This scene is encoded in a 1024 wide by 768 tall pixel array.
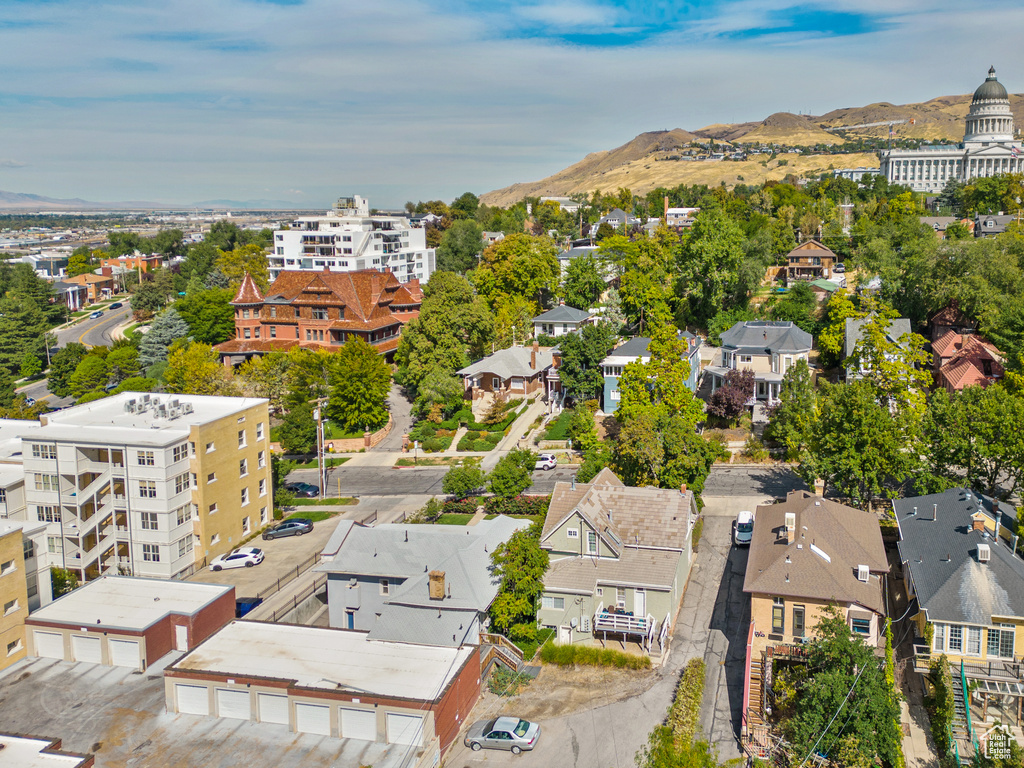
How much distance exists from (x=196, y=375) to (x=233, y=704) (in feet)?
151

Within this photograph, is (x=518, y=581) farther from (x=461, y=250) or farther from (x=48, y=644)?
(x=461, y=250)

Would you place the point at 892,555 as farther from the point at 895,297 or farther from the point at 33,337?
the point at 33,337

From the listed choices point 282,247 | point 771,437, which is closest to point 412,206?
point 282,247

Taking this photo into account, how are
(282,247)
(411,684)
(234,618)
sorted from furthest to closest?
(282,247)
(234,618)
(411,684)

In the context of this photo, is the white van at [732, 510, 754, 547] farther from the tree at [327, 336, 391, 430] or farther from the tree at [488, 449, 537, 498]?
the tree at [327, 336, 391, 430]

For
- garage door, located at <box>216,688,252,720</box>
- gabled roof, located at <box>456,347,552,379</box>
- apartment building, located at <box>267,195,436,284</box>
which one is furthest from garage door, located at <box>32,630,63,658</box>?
apartment building, located at <box>267,195,436,284</box>

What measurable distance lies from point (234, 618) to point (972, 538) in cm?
3296

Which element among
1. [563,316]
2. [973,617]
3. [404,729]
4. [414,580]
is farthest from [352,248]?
[973,617]

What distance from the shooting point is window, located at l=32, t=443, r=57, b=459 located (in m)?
44.4

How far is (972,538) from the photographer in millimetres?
34781

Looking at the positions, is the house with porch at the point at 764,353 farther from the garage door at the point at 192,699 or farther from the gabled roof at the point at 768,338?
the garage door at the point at 192,699

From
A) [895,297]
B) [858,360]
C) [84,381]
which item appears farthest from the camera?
[84,381]

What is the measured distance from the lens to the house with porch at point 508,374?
235 feet

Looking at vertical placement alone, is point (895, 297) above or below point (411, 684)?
above
